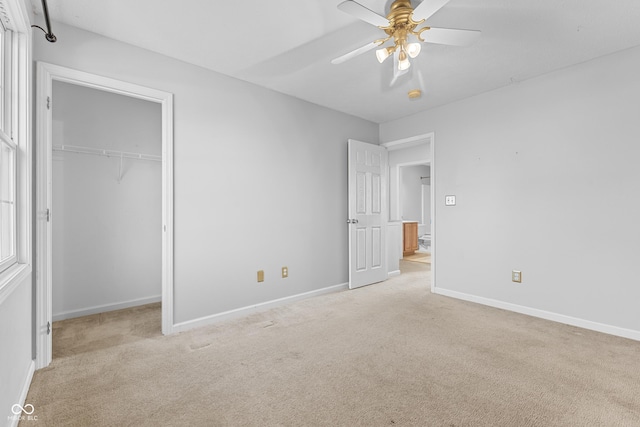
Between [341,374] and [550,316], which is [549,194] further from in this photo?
[341,374]

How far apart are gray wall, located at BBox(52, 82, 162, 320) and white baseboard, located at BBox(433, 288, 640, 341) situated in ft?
12.2

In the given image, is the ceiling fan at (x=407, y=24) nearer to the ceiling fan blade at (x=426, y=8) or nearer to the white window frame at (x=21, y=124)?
the ceiling fan blade at (x=426, y=8)

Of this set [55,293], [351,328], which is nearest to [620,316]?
[351,328]

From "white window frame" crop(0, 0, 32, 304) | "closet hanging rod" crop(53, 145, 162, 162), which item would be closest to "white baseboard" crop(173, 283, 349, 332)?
"white window frame" crop(0, 0, 32, 304)

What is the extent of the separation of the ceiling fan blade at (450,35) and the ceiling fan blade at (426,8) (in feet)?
0.44

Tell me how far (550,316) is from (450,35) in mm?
2800

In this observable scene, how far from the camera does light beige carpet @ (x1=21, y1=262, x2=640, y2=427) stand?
1.54m

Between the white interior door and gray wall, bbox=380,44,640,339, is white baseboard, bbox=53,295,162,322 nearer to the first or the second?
the white interior door

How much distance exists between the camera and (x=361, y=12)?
1693 millimetres

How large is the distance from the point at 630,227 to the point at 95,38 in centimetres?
465

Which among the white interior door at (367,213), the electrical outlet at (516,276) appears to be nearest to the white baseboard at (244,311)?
the white interior door at (367,213)

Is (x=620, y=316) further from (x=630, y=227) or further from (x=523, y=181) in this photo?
(x=523, y=181)

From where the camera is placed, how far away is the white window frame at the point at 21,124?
1.72m

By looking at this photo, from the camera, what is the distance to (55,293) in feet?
9.44
